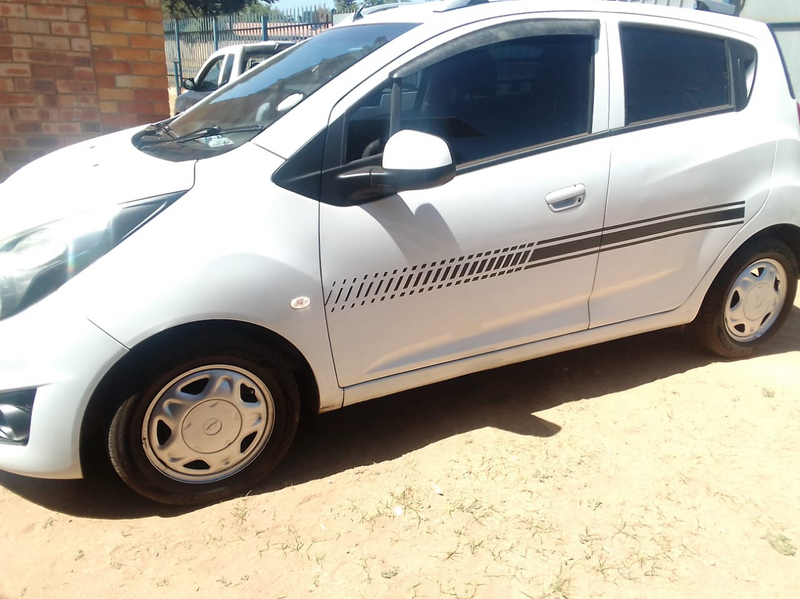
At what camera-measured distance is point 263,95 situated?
304cm

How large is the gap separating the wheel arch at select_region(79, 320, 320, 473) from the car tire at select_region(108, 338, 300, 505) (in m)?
0.03

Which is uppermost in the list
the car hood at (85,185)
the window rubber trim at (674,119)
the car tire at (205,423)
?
the window rubber trim at (674,119)

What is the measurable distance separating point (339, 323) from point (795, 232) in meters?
2.68

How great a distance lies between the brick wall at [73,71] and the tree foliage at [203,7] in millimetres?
26719

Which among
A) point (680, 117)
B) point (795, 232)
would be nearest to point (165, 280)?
point (680, 117)

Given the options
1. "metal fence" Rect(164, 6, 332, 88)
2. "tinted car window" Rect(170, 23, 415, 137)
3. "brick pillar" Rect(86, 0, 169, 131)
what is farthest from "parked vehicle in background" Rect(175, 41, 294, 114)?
"metal fence" Rect(164, 6, 332, 88)

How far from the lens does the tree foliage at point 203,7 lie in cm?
3067

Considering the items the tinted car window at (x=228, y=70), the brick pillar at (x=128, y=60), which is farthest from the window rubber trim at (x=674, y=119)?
the tinted car window at (x=228, y=70)

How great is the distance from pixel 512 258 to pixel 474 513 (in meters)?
1.06

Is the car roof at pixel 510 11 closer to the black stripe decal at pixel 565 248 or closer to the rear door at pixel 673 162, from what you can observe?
the rear door at pixel 673 162

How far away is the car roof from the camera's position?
2.89 m

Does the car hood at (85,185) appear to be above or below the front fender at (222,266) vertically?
above

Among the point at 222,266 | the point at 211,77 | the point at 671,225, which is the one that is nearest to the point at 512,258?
the point at 671,225

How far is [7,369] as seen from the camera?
2275 millimetres
